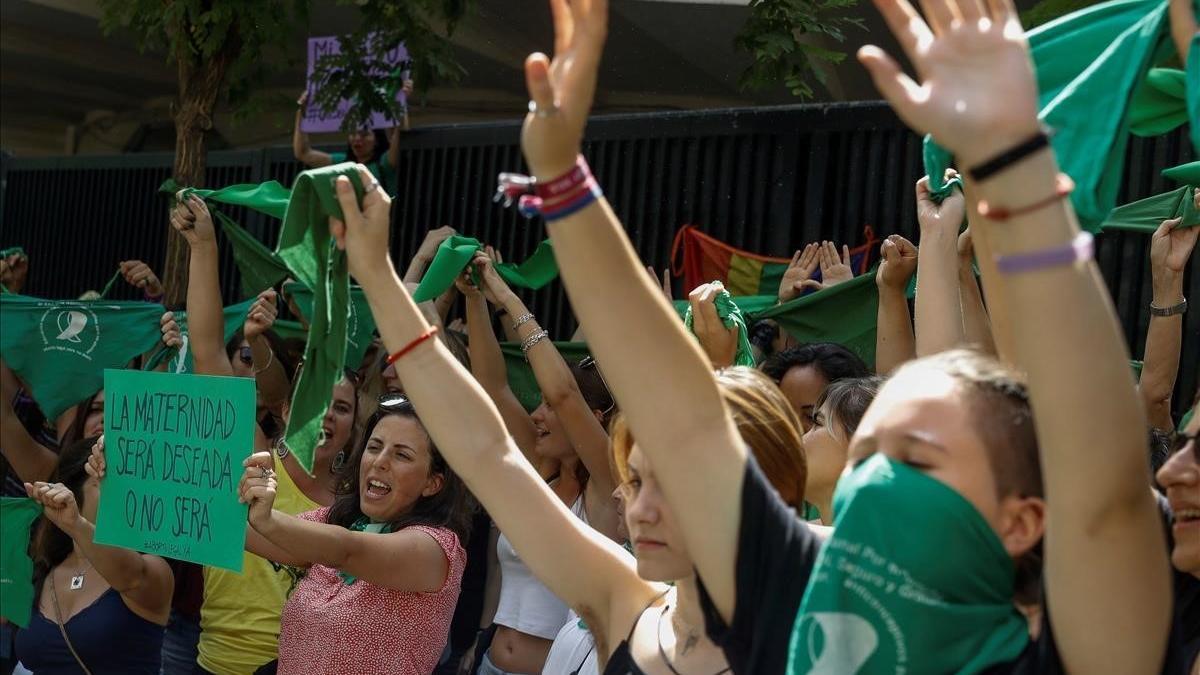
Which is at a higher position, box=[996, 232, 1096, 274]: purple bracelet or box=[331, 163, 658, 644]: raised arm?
box=[996, 232, 1096, 274]: purple bracelet

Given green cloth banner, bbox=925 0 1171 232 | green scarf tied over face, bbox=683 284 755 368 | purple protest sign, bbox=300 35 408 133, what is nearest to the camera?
green cloth banner, bbox=925 0 1171 232

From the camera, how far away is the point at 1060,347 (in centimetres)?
149

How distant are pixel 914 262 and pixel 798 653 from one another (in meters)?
2.75

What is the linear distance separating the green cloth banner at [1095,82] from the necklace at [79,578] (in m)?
3.43

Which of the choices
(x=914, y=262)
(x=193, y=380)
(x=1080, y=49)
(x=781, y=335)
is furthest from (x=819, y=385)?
(x=1080, y=49)

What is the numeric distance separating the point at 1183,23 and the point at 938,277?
0.98 metres

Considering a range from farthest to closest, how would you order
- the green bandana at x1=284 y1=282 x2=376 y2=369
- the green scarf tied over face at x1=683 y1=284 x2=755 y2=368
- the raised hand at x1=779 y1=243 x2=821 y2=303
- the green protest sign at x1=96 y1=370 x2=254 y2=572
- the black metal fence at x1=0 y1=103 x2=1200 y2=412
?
1. the green bandana at x1=284 y1=282 x2=376 y2=369
2. the black metal fence at x1=0 y1=103 x2=1200 y2=412
3. the raised hand at x1=779 y1=243 x2=821 y2=303
4. the green protest sign at x1=96 y1=370 x2=254 y2=572
5. the green scarf tied over face at x1=683 y1=284 x2=755 y2=368

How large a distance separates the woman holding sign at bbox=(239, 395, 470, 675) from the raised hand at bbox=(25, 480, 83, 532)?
0.66 meters

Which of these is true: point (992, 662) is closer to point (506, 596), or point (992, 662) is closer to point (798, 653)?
point (798, 653)

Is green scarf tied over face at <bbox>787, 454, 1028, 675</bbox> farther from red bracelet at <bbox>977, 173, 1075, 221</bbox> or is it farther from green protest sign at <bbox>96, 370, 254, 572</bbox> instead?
green protest sign at <bbox>96, 370, 254, 572</bbox>

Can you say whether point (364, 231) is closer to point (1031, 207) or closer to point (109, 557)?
point (1031, 207)

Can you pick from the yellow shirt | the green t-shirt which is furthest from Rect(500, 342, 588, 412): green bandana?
the green t-shirt

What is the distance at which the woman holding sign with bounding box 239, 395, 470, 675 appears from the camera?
3643mm

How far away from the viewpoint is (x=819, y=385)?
13.6ft
